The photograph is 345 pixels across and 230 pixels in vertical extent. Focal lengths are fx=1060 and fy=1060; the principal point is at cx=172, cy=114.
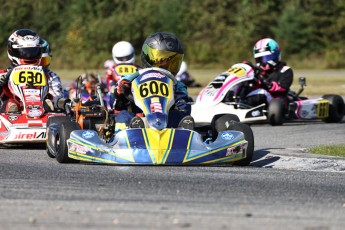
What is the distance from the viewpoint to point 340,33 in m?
46.0

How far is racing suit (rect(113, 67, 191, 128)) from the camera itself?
10562mm

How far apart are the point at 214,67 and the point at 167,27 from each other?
3946 millimetres

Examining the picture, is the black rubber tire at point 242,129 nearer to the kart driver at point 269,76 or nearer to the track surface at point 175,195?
the track surface at point 175,195

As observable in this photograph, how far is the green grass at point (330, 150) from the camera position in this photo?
1105 centimetres

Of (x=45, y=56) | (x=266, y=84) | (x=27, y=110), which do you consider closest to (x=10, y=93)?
(x=27, y=110)

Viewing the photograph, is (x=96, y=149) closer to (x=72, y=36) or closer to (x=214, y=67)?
(x=214, y=67)

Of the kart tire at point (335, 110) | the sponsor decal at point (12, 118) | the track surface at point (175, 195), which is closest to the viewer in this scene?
the track surface at point (175, 195)

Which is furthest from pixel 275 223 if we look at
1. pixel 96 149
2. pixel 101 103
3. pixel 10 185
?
pixel 101 103

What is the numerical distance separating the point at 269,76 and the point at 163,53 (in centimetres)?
649

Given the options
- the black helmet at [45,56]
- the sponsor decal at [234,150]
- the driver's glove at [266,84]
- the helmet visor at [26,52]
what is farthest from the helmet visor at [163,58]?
the driver's glove at [266,84]

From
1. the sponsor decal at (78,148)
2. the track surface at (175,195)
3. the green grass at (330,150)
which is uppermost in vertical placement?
the sponsor decal at (78,148)

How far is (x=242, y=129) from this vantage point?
1036 centimetres

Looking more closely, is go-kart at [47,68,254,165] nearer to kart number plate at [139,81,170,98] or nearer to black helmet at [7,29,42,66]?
kart number plate at [139,81,170,98]

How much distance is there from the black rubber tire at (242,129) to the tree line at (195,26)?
31.7 meters
